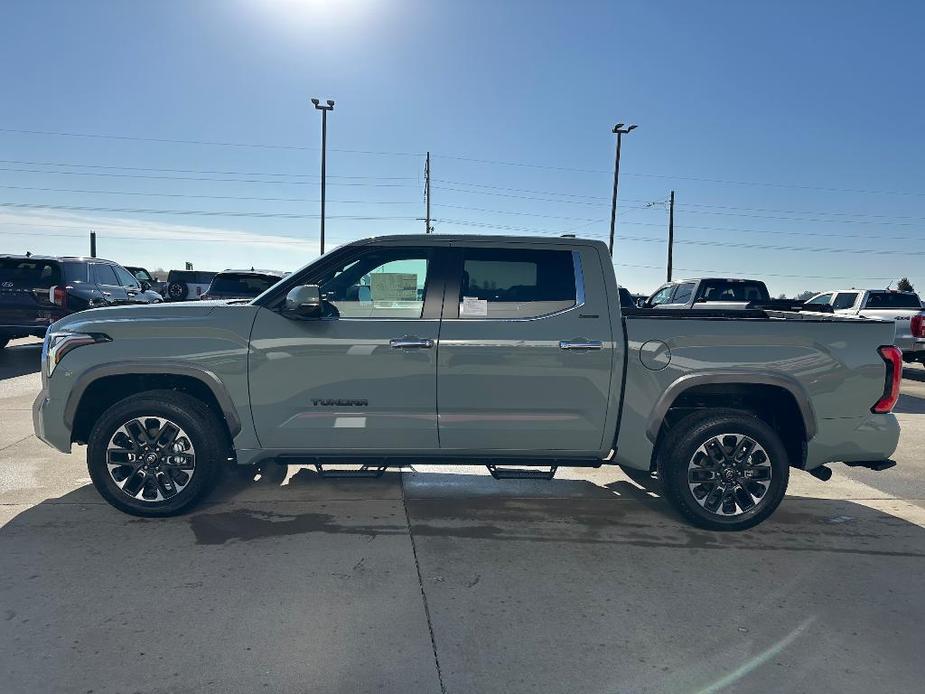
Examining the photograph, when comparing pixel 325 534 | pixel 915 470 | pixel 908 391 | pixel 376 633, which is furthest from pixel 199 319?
pixel 908 391

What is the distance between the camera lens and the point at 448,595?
3.22 meters

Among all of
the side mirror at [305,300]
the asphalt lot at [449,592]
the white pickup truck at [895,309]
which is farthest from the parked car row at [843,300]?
the side mirror at [305,300]

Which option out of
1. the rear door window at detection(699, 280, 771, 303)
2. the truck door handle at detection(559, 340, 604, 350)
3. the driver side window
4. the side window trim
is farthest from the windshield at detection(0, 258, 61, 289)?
the rear door window at detection(699, 280, 771, 303)

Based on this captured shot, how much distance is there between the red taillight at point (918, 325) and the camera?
447 inches

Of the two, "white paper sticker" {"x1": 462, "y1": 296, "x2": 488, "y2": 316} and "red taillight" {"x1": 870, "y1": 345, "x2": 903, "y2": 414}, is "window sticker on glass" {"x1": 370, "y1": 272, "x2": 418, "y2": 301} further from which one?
"red taillight" {"x1": 870, "y1": 345, "x2": 903, "y2": 414}

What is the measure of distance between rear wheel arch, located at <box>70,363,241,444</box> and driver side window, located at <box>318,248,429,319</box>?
95cm

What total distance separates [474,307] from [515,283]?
33cm

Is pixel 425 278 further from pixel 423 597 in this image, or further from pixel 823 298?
pixel 823 298

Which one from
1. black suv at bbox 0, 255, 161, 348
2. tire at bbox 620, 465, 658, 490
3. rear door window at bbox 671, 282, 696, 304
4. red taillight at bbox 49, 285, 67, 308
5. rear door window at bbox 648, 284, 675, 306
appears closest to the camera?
tire at bbox 620, 465, 658, 490

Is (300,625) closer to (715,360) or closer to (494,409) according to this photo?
(494,409)

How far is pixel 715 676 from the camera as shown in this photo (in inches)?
103

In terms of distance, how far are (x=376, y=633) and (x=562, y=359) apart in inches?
77.3

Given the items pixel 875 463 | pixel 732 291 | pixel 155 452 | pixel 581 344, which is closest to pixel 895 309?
pixel 732 291

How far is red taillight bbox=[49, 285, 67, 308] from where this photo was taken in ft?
36.6
